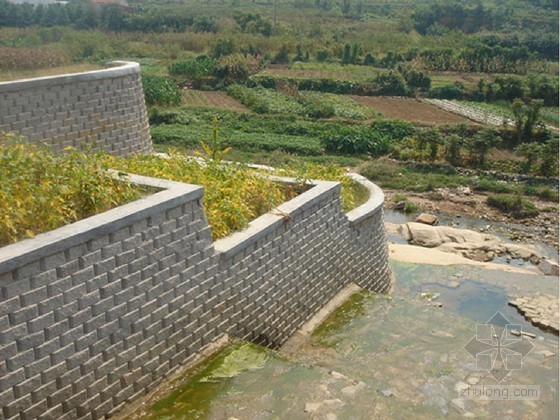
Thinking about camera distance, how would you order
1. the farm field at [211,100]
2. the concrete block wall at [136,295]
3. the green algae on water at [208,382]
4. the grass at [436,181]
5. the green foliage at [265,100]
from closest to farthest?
1. the concrete block wall at [136,295]
2. the green algae on water at [208,382]
3. the grass at [436,181]
4. the green foliage at [265,100]
5. the farm field at [211,100]

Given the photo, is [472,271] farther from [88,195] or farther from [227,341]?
[88,195]

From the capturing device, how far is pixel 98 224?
5.02m

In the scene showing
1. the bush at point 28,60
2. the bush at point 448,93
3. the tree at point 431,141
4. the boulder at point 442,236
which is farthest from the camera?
the bush at point 448,93

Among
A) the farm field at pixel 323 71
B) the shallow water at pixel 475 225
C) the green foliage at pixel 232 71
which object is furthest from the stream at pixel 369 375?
the farm field at pixel 323 71

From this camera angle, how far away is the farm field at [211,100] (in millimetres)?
29508

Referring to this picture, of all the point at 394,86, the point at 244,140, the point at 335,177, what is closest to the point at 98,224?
the point at 335,177

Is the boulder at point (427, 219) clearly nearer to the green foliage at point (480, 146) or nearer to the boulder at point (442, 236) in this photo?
the boulder at point (442, 236)

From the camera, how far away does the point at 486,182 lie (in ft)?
64.2

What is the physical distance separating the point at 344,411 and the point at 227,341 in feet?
5.14

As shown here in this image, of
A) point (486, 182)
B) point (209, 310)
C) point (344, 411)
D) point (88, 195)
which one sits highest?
point (88, 195)

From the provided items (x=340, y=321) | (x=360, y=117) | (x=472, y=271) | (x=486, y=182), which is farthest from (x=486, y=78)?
(x=340, y=321)

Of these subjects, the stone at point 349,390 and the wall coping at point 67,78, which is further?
the wall coping at point 67,78

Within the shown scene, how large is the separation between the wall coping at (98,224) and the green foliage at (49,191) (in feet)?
0.56

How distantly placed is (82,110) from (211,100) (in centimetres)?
2158
